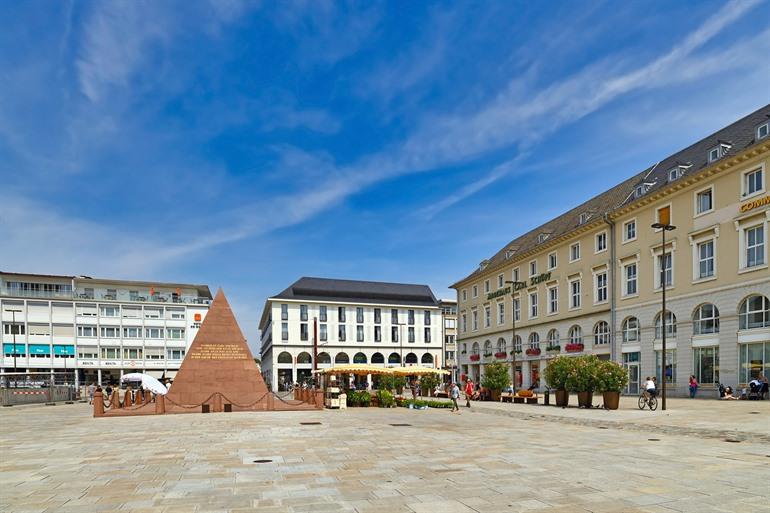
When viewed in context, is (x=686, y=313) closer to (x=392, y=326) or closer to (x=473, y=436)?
(x=473, y=436)

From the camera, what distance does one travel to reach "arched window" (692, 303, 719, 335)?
3402cm

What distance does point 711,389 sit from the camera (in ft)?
110

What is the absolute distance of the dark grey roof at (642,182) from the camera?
35.6 meters

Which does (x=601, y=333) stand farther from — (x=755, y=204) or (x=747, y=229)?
(x=755, y=204)

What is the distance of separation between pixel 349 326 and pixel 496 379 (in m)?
50.5

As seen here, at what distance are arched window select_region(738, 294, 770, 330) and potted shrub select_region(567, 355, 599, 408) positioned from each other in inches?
419

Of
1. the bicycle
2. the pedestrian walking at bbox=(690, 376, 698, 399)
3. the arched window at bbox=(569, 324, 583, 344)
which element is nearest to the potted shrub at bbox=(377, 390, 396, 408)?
the bicycle

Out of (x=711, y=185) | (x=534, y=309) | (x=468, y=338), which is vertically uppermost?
(x=711, y=185)

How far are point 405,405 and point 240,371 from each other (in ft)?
32.2

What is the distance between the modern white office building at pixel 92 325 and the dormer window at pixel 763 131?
58.5 m

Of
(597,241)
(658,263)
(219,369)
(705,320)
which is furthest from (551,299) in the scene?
(219,369)

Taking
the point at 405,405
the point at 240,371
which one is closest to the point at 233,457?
the point at 240,371

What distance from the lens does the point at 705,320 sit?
34750mm

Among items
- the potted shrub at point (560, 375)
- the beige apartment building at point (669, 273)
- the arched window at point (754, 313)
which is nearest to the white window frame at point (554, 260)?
the beige apartment building at point (669, 273)
